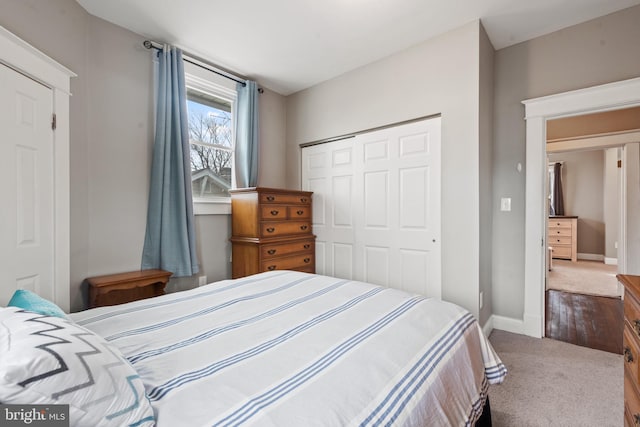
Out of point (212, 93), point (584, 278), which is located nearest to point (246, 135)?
point (212, 93)

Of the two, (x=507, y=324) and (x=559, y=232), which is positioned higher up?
(x=559, y=232)

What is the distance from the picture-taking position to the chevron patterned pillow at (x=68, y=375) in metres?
0.53

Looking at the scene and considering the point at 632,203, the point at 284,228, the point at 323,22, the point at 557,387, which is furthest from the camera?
the point at 632,203

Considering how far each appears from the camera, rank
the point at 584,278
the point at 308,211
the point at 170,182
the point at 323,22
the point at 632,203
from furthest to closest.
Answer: the point at 584,278 < the point at 308,211 < the point at 632,203 < the point at 170,182 < the point at 323,22

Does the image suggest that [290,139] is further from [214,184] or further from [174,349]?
[174,349]

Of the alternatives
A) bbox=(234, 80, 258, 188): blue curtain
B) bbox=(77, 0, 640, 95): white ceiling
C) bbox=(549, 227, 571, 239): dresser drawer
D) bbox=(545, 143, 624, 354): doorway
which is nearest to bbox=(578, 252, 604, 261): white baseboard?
bbox=(545, 143, 624, 354): doorway

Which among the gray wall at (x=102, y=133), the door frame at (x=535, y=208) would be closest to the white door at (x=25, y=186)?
the gray wall at (x=102, y=133)

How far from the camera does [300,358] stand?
0.93m

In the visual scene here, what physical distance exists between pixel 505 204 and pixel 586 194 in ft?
18.4

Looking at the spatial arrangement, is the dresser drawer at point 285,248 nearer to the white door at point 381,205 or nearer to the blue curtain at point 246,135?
the white door at point 381,205

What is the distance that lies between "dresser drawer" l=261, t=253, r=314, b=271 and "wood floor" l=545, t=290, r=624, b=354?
2.49m

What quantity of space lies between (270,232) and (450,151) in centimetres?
195

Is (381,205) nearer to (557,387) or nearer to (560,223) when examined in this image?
(557,387)

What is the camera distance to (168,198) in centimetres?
271
